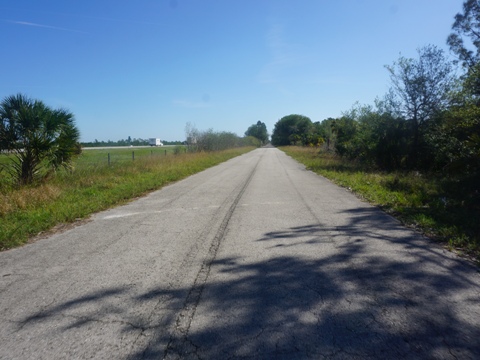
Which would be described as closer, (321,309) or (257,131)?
(321,309)

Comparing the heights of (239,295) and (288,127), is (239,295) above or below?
below

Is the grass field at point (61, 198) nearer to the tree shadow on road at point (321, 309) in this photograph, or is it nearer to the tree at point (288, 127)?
the tree shadow on road at point (321, 309)

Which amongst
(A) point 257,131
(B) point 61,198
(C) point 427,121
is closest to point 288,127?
(A) point 257,131

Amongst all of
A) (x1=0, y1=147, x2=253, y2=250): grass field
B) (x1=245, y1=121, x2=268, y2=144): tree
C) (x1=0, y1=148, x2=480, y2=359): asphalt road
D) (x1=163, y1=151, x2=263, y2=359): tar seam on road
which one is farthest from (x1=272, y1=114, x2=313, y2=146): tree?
(x1=163, y1=151, x2=263, y2=359): tar seam on road

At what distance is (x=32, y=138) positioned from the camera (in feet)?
40.2

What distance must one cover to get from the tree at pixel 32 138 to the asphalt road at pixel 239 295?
6498mm

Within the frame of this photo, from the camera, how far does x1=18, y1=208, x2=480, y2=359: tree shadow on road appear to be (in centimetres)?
307

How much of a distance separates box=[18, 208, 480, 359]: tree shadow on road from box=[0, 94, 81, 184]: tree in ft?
32.8

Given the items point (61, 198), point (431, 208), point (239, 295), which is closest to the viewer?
point (239, 295)

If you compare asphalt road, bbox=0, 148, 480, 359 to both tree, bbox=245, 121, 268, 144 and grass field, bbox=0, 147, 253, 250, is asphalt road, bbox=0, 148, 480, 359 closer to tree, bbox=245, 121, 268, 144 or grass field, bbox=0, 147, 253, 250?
grass field, bbox=0, 147, 253, 250

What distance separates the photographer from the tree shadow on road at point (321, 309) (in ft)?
10.1

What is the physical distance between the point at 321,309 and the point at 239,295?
91 centimetres

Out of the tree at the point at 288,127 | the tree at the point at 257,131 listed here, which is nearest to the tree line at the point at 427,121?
the tree at the point at 288,127

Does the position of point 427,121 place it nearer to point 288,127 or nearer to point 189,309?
point 189,309
